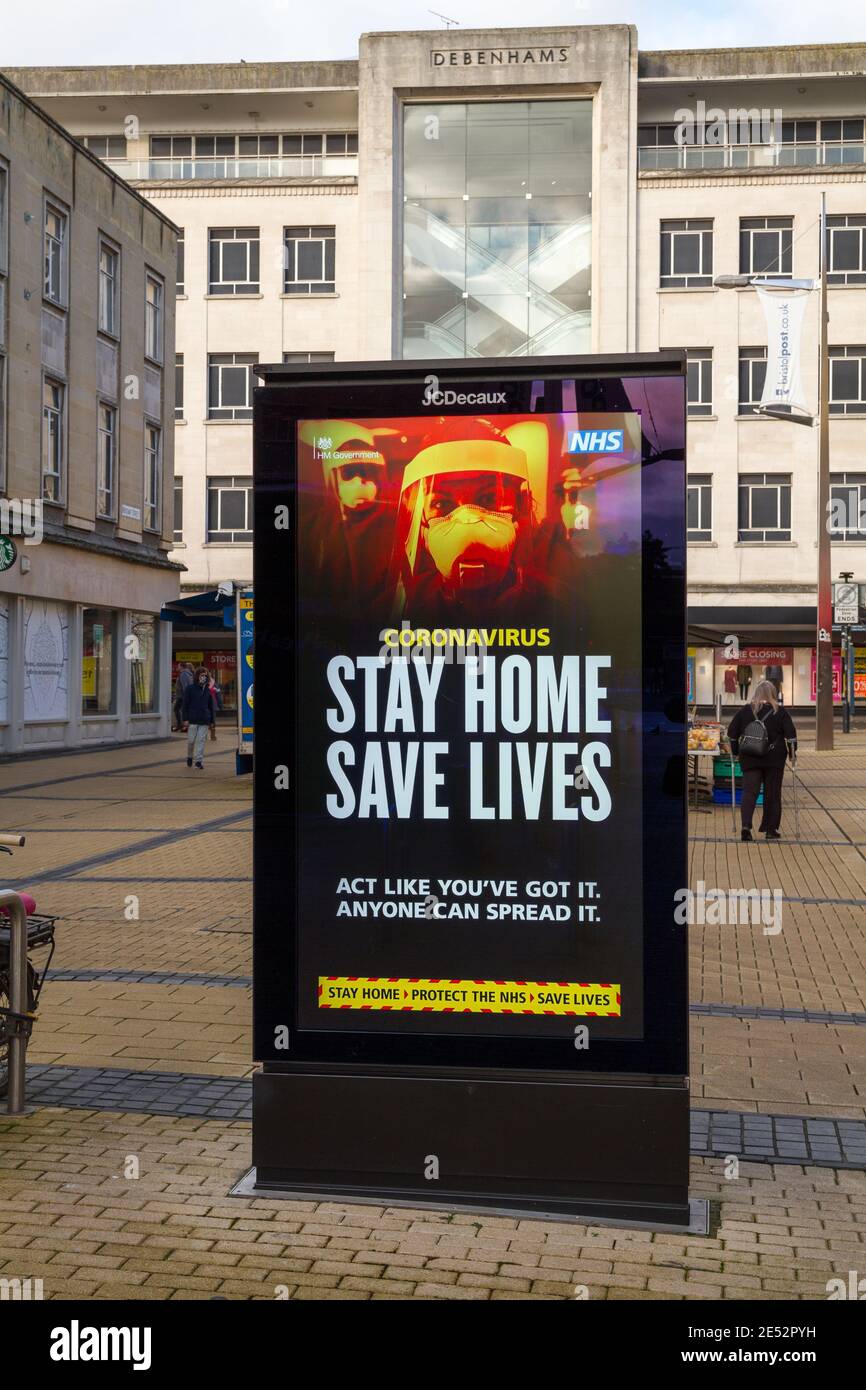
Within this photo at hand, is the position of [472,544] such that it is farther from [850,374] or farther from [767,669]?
[850,374]

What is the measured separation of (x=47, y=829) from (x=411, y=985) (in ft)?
37.4

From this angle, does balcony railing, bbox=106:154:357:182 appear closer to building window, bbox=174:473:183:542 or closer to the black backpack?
building window, bbox=174:473:183:542

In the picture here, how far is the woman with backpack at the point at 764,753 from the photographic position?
14.0 meters

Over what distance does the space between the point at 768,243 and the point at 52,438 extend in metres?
26.6

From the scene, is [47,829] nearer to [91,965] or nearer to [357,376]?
[91,965]

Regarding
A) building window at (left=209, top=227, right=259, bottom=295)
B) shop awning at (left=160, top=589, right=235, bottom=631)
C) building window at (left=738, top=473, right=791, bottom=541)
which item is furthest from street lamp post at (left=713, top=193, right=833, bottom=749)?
building window at (left=209, top=227, right=259, bottom=295)

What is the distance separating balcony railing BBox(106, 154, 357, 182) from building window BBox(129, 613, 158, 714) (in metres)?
20.7

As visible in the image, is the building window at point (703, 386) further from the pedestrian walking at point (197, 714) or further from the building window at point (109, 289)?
the pedestrian walking at point (197, 714)

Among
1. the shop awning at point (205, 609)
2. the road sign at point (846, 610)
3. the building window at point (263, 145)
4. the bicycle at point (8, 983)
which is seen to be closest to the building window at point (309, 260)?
the building window at point (263, 145)

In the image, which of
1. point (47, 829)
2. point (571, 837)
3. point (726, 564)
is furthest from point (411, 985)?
point (726, 564)

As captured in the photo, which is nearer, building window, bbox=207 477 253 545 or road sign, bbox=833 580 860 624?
road sign, bbox=833 580 860 624

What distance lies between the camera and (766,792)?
14289mm

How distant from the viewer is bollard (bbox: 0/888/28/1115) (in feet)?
16.5

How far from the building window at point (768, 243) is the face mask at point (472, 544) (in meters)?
43.7
